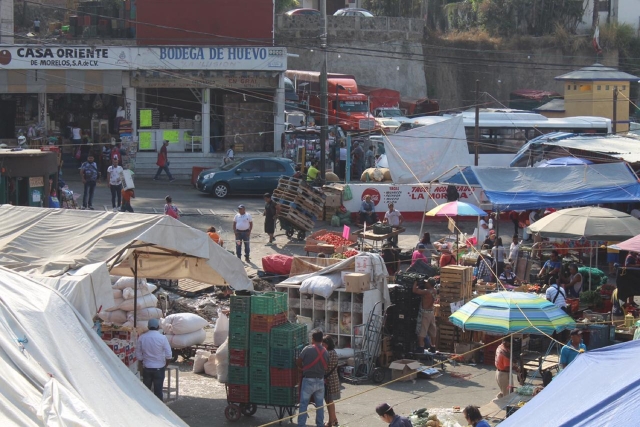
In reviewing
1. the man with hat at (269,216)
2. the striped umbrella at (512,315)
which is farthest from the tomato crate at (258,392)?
the man with hat at (269,216)

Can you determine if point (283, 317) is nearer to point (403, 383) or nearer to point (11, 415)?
point (403, 383)

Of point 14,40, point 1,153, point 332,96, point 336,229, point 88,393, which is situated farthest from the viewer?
point 332,96

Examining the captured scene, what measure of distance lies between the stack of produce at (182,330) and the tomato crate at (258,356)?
3.27 meters

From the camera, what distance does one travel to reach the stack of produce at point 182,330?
15492 millimetres

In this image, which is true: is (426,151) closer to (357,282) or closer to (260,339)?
(357,282)

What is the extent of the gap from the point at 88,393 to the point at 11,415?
1.04 meters

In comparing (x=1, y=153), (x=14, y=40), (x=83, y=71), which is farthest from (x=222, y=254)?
(x=14, y=40)

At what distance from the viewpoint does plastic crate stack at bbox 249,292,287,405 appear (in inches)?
491

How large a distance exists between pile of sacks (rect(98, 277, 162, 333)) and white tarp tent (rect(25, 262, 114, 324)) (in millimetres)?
3964

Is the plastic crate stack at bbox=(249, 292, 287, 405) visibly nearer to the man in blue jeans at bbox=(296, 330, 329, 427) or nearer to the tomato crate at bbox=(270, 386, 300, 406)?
the tomato crate at bbox=(270, 386, 300, 406)

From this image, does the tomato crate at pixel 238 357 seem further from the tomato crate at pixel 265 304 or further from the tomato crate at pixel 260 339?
the tomato crate at pixel 265 304

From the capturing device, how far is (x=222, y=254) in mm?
12984

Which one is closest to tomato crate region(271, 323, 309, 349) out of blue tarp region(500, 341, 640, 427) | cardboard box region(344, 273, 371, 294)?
cardboard box region(344, 273, 371, 294)

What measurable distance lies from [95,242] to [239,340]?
2295 millimetres
